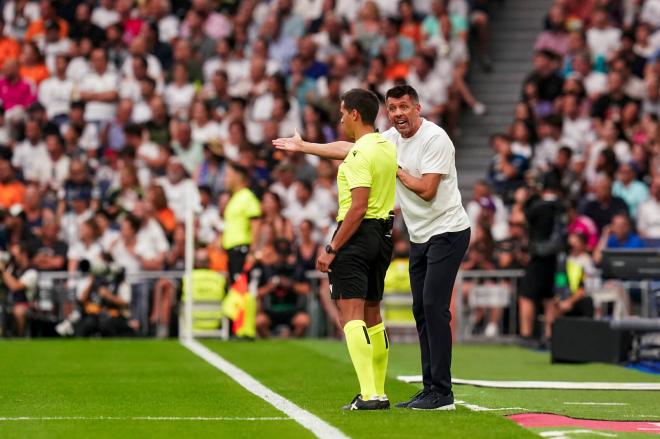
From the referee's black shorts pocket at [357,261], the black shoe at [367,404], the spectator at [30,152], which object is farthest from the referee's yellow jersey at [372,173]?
the spectator at [30,152]

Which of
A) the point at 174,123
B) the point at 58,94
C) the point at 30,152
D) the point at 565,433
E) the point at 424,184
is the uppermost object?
the point at 58,94

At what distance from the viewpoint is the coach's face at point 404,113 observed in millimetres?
10570

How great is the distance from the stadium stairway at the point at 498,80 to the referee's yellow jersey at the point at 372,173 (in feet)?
50.5

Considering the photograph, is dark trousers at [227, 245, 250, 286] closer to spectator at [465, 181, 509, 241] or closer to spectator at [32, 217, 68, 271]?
spectator at [32, 217, 68, 271]

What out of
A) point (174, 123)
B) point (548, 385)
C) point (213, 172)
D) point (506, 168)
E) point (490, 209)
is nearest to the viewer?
point (548, 385)

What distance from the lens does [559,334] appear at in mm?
16875

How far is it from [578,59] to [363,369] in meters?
15.8

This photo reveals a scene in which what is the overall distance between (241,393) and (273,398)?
1.99 feet

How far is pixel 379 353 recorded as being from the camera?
10.6m

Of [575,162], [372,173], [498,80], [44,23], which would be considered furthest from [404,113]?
[44,23]

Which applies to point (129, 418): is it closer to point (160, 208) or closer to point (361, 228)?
point (361, 228)

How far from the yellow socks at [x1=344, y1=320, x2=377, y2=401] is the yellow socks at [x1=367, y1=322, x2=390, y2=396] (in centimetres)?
31

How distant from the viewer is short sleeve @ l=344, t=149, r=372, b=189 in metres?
10.1

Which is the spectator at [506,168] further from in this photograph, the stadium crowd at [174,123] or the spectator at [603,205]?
the stadium crowd at [174,123]
